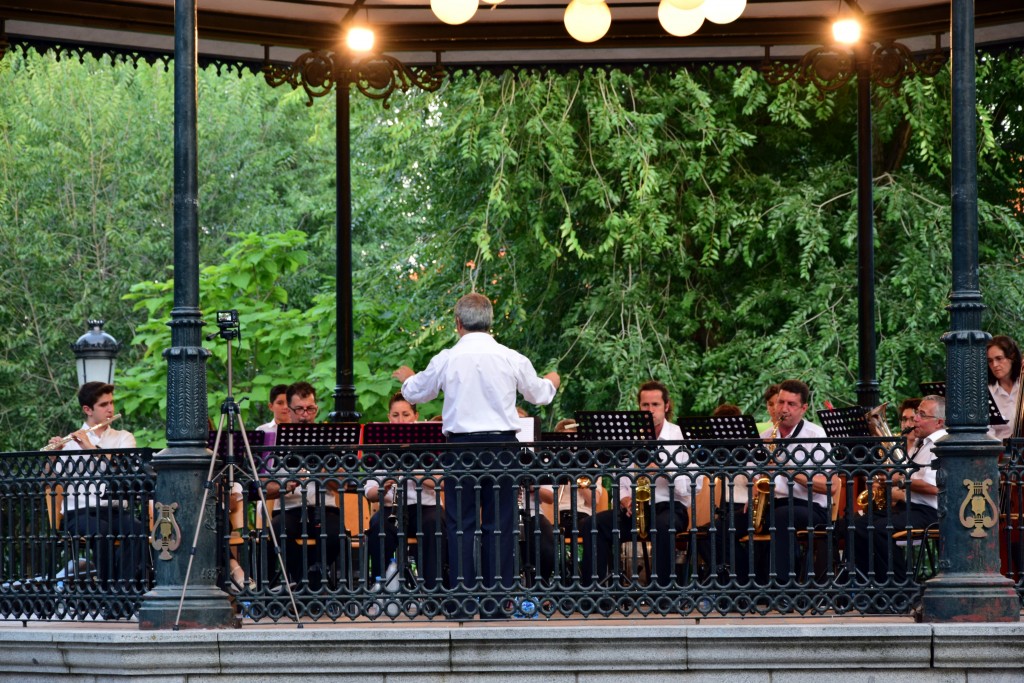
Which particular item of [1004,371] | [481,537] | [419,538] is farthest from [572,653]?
[1004,371]

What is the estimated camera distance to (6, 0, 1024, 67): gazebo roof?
13.5 meters

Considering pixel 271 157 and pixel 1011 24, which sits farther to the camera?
pixel 271 157

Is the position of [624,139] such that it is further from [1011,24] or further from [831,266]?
[1011,24]

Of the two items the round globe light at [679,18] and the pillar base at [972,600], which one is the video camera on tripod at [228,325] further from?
the pillar base at [972,600]

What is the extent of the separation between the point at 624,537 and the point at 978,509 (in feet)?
8.88

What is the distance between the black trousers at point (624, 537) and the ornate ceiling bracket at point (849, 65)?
4716 millimetres

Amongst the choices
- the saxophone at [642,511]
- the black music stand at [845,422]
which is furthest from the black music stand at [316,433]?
the black music stand at [845,422]

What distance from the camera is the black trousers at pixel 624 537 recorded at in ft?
31.4

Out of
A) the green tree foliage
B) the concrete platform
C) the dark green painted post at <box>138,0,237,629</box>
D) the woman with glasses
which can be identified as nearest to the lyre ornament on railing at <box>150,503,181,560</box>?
the dark green painted post at <box>138,0,237,629</box>

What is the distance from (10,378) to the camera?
95.2 ft

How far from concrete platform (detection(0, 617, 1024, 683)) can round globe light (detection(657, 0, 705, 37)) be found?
453 centimetres

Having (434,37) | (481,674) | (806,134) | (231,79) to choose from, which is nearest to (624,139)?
(806,134)

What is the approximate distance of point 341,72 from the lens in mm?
14172

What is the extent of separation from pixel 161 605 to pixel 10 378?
68.4 feet
